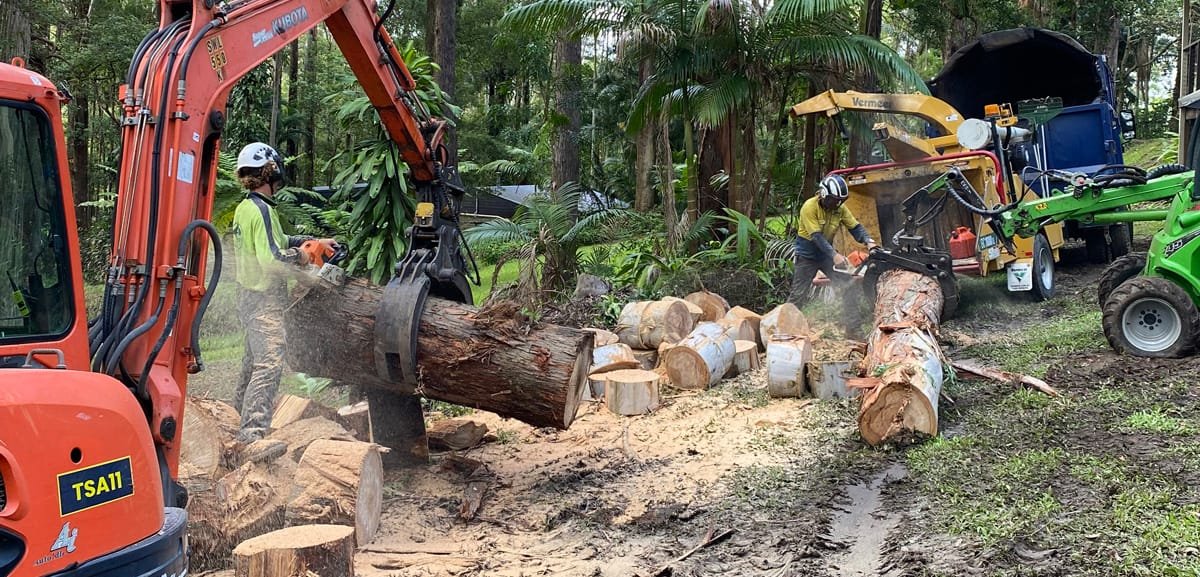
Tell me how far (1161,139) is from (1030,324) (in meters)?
19.0

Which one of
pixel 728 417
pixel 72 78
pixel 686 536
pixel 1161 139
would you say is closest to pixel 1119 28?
pixel 1161 139

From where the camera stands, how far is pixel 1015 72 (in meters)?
13.6

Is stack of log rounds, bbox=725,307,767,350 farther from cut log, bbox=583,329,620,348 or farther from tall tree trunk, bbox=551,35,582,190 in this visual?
tall tree trunk, bbox=551,35,582,190

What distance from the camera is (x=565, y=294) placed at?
11.1 m

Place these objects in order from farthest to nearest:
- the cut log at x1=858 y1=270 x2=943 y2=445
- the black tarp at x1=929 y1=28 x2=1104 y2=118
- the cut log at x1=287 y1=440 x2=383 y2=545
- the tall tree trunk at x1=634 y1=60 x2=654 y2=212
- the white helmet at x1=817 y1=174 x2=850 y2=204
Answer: the tall tree trunk at x1=634 y1=60 x2=654 y2=212 < the black tarp at x1=929 y1=28 x2=1104 y2=118 < the white helmet at x1=817 y1=174 x2=850 y2=204 < the cut log at x1=858 y1=270 x2=943 y2=445 < the cut log at x1=287 y1=440 x2=383 y2=545

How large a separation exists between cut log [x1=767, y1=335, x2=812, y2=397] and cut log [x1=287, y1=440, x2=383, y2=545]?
11.7ft

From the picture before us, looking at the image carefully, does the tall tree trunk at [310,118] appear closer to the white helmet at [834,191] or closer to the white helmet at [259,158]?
the white helmet at [834,191]

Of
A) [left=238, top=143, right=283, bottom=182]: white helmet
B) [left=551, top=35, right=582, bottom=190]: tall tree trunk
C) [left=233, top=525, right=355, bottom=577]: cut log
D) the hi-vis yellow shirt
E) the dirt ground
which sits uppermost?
[left=551, top=35, right=582, bottom=190]: tall tree trunk

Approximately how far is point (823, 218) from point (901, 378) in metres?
4.21

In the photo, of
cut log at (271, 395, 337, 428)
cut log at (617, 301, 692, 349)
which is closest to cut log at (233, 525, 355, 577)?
cut log at (271, 395, 337, 428)

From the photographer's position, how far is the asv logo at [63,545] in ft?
8.46

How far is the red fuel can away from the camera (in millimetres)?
9992

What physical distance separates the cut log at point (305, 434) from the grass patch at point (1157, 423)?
4900mm

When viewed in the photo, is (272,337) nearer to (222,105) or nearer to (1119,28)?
(222,105)
